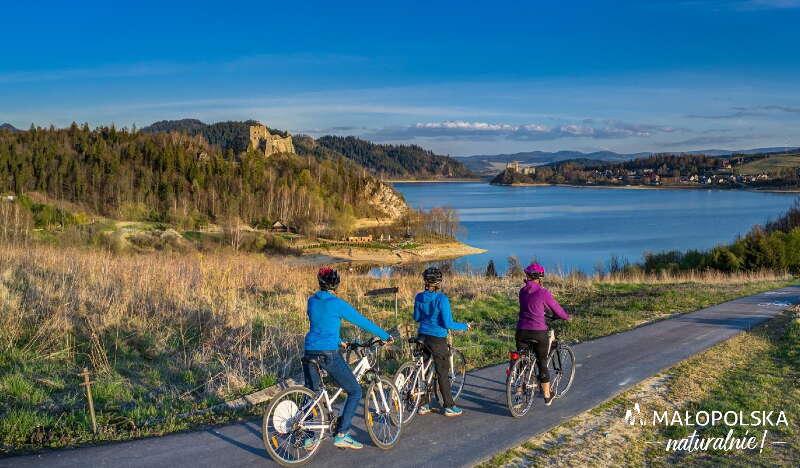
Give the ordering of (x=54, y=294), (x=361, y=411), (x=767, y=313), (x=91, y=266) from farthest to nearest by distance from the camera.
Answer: (x=767, y=313), (x=91, y=266), (x=54, y=294), (x=361, y=411)

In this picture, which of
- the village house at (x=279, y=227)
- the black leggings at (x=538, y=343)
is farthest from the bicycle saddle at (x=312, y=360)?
the village house at (x=279, y=227)

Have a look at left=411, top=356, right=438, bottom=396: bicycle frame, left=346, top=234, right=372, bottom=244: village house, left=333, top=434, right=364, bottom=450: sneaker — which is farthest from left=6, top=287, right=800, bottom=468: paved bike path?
left=346, top=234, right=372, bottom=244: village house

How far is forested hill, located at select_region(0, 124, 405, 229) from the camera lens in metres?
90.1

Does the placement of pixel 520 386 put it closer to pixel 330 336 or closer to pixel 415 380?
pixel 415 380

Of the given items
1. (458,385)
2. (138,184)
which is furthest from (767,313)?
(138,184)

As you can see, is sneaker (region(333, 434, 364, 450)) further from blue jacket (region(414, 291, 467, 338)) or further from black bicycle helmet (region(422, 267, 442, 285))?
black bicycle helmet (region(422, 267, 442, 285))

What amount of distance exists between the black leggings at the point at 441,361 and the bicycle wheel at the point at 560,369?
5.15 ft

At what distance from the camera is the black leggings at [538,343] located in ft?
25.6

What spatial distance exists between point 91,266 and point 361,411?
1004cm

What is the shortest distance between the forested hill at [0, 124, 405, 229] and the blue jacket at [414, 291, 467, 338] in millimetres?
80205

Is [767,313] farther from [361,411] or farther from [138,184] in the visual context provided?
[138,184]

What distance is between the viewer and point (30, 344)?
940cm

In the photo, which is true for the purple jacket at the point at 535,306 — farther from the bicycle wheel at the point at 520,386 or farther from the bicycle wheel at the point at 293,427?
the bicycle wheel at the point at 293,427

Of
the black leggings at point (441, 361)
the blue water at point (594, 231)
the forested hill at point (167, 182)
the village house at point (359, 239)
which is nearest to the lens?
the black leggings at point (441, 361)
